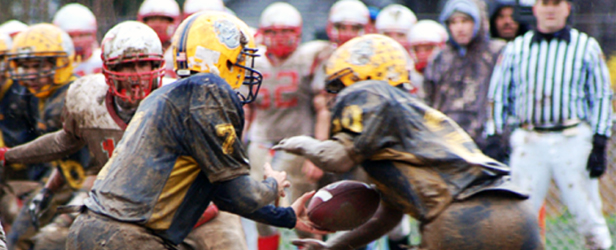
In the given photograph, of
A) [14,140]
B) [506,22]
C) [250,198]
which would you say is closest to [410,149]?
[250,198]

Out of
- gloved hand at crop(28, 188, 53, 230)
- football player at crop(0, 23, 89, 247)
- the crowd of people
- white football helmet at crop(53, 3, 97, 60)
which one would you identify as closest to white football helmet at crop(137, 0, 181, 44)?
the crowd of people

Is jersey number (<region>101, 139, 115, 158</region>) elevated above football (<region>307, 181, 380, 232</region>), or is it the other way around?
jersey number (<region>101, 139, 115, 158</region>)

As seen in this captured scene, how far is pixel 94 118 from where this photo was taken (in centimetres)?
391

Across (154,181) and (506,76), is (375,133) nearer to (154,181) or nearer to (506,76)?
(154,181)

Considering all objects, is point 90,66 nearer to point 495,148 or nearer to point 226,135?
point 495,148

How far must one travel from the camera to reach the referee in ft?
18.0

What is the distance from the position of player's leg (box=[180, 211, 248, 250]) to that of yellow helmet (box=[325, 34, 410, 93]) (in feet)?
2.80

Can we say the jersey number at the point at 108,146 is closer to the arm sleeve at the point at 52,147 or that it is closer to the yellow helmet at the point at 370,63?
the arm sleeve at the point at 52,147

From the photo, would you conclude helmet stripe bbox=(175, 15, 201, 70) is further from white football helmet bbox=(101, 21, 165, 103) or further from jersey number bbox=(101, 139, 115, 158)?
jersey number bbox=(101, 139, 115, 158)

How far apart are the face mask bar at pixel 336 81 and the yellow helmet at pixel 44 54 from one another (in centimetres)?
257

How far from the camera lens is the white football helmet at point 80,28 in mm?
7305

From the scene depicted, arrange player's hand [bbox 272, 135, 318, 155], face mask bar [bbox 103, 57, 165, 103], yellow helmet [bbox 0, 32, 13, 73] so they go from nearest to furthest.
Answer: player's hand [bbox 272, 135, 318, 155], face mask bar [bbox 103, 57, 165, 103], yellow helmet [bbox 0, 32, 13, 73]

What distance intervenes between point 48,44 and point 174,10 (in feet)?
4.84

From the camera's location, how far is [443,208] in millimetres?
3260
